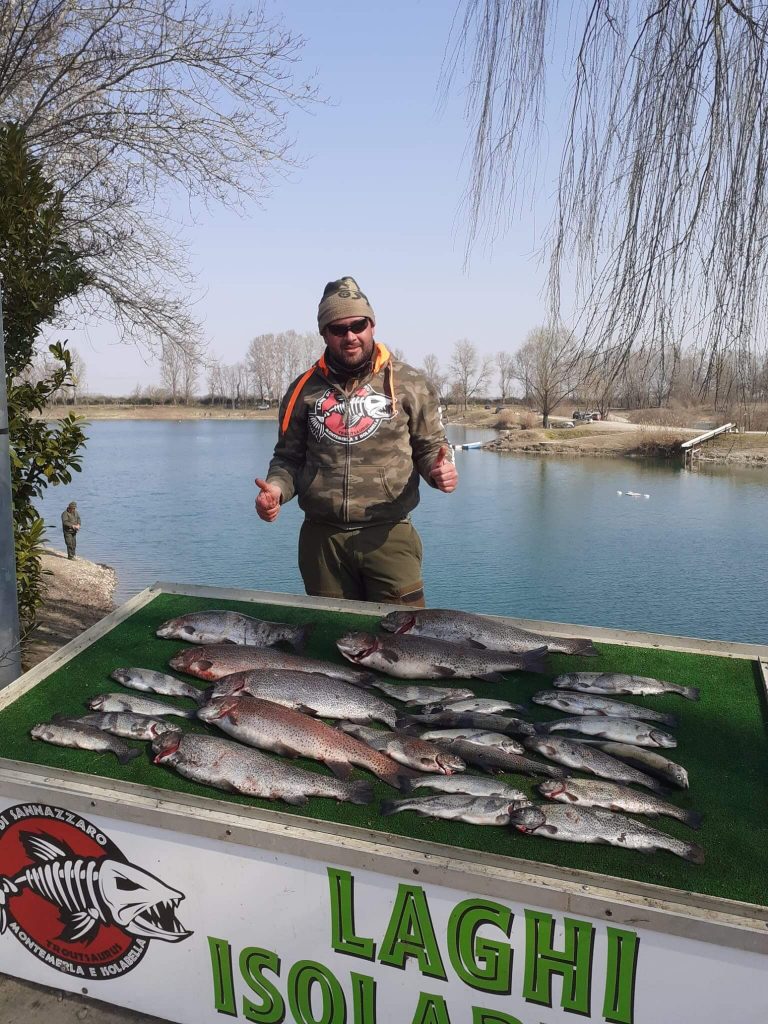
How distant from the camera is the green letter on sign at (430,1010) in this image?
206 cm

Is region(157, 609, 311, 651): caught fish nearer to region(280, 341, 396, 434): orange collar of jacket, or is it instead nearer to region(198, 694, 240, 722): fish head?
region(198, 694, 240, 722): fish head

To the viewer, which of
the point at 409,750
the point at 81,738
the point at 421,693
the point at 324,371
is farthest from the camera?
the point at 324,371

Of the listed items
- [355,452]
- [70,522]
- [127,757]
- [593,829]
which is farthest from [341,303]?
[70,522]

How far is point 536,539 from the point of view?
1834cm

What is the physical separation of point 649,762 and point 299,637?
4.43ft

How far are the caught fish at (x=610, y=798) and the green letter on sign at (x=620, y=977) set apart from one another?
1.16 ft

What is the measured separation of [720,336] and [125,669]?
7.48 ft

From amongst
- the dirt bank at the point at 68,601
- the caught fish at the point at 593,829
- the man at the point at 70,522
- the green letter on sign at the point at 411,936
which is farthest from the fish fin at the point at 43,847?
the man at the point at 70,522

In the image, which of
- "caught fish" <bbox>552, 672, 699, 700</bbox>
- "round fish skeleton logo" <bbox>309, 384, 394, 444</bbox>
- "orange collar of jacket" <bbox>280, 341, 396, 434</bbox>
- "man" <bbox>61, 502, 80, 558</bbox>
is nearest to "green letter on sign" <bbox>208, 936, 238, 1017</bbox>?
"caught fish" <bbox>552, 672, 699, 700</bbox>

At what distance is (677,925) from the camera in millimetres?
1782

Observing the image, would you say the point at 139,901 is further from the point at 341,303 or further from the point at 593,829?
the point at 341,303

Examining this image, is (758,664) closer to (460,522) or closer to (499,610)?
(499,610)

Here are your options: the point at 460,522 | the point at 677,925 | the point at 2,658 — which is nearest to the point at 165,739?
the point at 2,658

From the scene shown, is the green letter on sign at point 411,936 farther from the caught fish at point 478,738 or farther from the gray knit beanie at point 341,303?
the gray knit beanie at point 341,303
